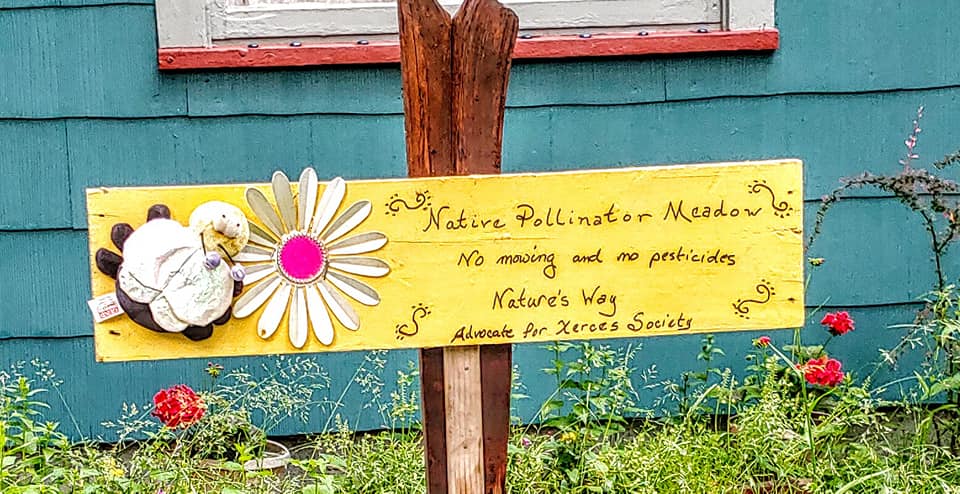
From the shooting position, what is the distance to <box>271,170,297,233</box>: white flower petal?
Result: 1.44m

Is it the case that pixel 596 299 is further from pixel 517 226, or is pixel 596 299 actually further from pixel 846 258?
pixel 846 258

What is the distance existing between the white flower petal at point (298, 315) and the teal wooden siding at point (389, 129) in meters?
1.20

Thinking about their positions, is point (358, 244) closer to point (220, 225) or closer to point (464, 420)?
point (220, 225)

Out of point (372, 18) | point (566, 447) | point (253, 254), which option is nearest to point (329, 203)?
point (253, 254)

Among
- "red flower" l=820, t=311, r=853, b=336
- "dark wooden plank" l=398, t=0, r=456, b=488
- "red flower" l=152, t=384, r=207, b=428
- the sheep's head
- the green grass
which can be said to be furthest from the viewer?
"red flower" l=820, t=311, r=853, b=336

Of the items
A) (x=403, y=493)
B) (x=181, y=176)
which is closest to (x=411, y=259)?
(x=403, y=493)

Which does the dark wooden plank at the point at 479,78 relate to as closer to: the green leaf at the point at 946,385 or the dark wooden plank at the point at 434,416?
the dark wooden plank at the point at 434,416

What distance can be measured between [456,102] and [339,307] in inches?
14.6

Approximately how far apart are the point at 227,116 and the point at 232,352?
4.09ft

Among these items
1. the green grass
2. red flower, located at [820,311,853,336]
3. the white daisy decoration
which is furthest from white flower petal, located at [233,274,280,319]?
red flower, located at [820,311,853,336]

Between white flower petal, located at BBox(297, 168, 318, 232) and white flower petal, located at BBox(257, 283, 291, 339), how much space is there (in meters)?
0.10

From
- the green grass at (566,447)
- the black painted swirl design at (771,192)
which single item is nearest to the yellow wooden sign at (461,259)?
the black painted swirl design at (771,192)

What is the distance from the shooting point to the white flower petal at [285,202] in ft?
4.71

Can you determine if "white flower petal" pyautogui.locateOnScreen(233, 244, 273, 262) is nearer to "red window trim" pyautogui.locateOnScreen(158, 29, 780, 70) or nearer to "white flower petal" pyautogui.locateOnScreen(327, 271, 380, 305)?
"white flower petal" pyautogui.locateOnScreen(327, 271, 380, 305)
